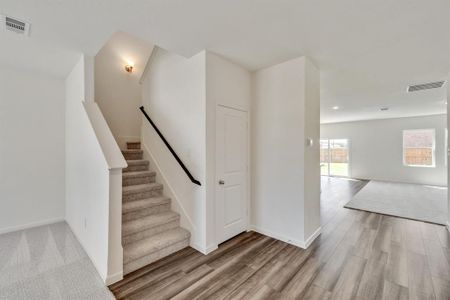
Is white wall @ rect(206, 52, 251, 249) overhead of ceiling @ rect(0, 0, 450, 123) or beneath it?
beneath

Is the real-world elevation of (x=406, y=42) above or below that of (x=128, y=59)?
below

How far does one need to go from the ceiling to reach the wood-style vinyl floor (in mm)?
2795

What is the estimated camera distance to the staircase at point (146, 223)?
249cm

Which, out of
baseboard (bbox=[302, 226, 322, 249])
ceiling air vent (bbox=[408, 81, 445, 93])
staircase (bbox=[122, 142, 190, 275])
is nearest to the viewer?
staircase (bbox=[122, 142, 190, 275])

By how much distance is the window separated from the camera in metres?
7.85

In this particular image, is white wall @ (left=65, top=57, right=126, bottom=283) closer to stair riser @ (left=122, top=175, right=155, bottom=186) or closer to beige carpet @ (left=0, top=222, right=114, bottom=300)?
beige carpet @ (left=0, top=222, right=114, bottom=300)

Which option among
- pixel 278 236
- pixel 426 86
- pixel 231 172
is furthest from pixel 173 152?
pixel 426 86

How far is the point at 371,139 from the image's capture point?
9016mm

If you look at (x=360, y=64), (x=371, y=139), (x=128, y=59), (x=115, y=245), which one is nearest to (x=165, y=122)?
(x=115, y=245)

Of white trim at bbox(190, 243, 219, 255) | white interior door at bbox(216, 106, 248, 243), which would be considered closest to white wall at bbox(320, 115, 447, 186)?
white interior door at bbox(216, 106, 248, 243)

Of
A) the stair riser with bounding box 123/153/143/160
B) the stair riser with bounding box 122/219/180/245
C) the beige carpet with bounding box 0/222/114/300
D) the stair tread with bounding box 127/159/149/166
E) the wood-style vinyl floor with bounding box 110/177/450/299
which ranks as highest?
the stair riser with bounding box 123/153/143/160

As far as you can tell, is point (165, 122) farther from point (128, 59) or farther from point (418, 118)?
point (418, 118)

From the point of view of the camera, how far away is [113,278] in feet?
6.99

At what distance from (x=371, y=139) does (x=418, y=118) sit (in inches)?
67.4
